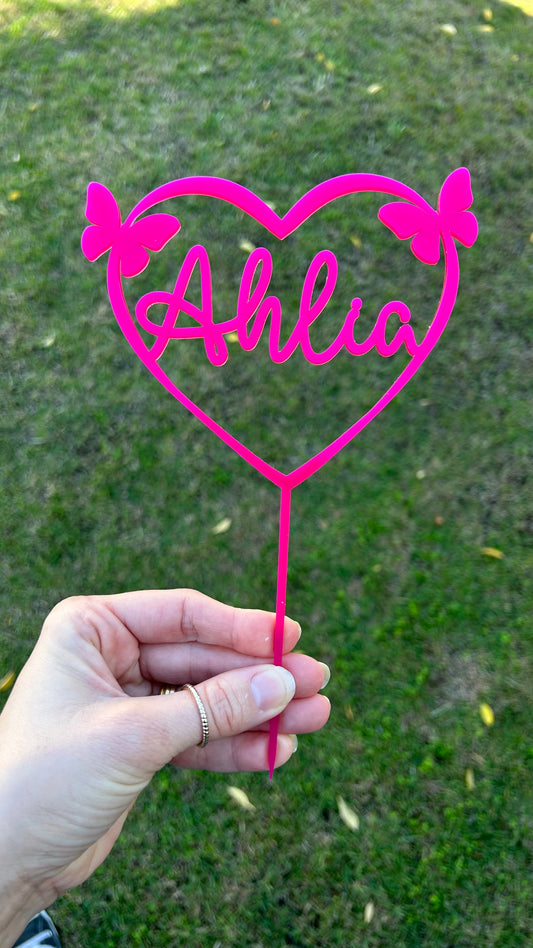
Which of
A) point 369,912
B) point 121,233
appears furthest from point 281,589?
point 369,912

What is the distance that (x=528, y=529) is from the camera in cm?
315

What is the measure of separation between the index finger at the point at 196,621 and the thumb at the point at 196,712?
0.18 metres

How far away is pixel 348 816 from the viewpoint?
263 cm

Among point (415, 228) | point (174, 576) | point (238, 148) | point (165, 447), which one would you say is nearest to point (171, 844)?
point (174, 576)

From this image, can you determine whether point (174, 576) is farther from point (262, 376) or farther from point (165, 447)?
point (262, 376)

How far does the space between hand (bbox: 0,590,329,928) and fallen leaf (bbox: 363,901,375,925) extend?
839mm

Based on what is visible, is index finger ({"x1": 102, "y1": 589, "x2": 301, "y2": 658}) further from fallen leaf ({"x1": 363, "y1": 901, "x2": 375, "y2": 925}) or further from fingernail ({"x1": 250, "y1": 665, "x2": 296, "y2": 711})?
fallen leaf ({"x1": 363, "y1": 901, "x2": 375, "y2": 925})

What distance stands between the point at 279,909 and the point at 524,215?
3.59m

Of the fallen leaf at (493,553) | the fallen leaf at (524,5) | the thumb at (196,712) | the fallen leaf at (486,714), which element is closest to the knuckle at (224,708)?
the thumb at (196,712)

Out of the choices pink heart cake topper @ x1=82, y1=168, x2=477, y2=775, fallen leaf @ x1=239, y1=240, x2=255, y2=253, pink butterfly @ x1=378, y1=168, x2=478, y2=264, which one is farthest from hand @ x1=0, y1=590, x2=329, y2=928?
fallen leaf @ x1=239, y1=240, x2=255, y2=253

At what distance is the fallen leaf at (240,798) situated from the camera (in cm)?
264

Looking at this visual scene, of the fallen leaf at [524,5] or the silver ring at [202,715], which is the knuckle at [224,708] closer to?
the silver ring at [202,715]

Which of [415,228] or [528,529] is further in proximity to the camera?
[528,529]

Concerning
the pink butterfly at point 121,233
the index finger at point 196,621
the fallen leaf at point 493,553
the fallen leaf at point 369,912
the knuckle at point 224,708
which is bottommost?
the fallen leaf at point 369,912
